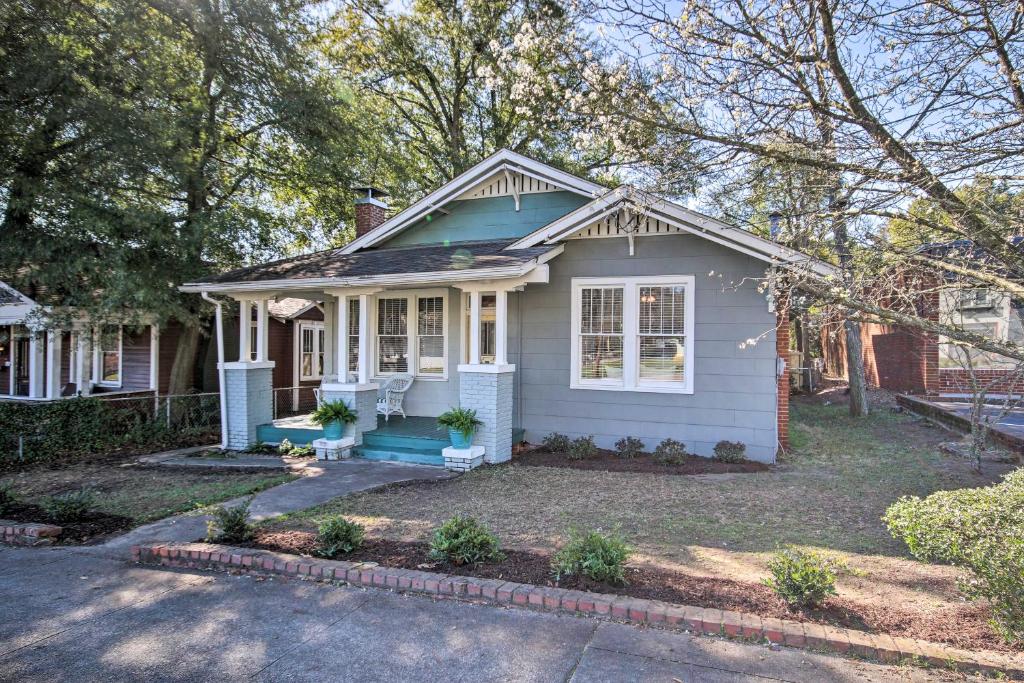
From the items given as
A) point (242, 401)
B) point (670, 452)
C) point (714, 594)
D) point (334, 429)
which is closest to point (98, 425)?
point (242, 401)

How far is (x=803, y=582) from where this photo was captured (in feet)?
12.4

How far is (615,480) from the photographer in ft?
25.8

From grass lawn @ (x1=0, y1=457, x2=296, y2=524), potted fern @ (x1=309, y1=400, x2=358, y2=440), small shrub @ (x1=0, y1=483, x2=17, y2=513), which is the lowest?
grass lawn @ (x1=0, y1=457, x2=296, y2=524)

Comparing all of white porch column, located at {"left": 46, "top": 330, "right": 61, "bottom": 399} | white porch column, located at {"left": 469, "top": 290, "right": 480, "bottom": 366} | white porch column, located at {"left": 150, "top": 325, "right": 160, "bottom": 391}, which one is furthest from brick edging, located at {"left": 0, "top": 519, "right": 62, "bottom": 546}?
white porch column, located at {"left": 46, "top": 330, "right": 61, "bottom": 399}

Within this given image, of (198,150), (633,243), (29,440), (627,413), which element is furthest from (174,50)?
(627,413)

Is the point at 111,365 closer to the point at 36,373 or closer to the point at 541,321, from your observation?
the point at 36,373

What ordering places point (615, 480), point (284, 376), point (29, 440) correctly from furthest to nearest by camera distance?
point (284, 376), point (29, 440), point (615, 480)

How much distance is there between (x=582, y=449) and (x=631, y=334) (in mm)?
1983

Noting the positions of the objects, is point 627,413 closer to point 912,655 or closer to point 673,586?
point 673,586

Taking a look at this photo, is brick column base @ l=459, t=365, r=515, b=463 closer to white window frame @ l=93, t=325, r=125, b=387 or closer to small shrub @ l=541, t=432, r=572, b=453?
small shrub @ l=541, t=432, r=572, b=453

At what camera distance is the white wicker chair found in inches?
438

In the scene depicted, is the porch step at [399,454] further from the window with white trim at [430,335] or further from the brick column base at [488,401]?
the window with white trim at [430,335]

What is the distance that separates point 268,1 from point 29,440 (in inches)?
387

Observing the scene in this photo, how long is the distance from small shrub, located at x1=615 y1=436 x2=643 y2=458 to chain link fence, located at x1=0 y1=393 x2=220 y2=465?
27.8 feet
